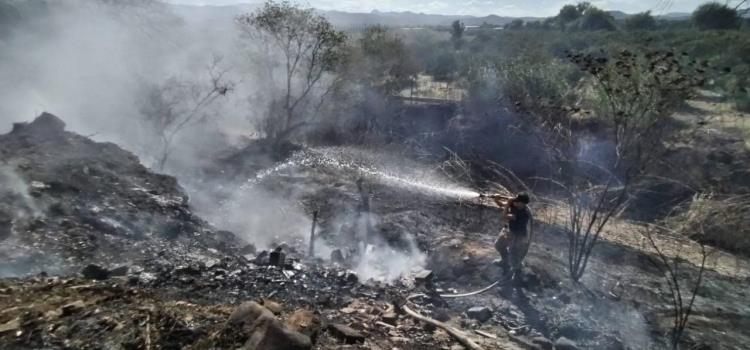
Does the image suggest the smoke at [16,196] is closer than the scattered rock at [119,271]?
No

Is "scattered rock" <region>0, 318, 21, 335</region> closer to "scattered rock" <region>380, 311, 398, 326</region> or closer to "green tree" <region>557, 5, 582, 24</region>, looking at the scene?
"scattered rock" <region>380, 311, 398, 326</region>

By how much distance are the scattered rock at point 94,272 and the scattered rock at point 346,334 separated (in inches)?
120

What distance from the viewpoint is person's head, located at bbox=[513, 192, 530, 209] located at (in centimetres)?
701

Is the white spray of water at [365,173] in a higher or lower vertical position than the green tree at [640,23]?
lower

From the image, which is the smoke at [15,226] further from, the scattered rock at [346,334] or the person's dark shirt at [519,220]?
the person's dark shirt at [519,220]

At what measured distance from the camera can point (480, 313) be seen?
6230mm

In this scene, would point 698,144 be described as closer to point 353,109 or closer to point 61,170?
point 353,109

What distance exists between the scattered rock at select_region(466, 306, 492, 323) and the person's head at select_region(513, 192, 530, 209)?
1.72 m

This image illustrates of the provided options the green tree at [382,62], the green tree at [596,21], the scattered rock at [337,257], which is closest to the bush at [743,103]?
the green tree at [382,62]

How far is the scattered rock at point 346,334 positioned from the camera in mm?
4711

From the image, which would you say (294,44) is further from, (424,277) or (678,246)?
(678,246)

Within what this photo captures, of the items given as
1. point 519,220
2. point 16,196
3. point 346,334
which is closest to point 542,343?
point 519,220

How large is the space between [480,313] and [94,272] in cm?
497

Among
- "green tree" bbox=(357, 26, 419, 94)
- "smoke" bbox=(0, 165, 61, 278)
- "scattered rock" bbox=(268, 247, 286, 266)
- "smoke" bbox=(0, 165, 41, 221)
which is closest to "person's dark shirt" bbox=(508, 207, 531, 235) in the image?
"scattered rock" bbox=(268, 247, 286, 266)
